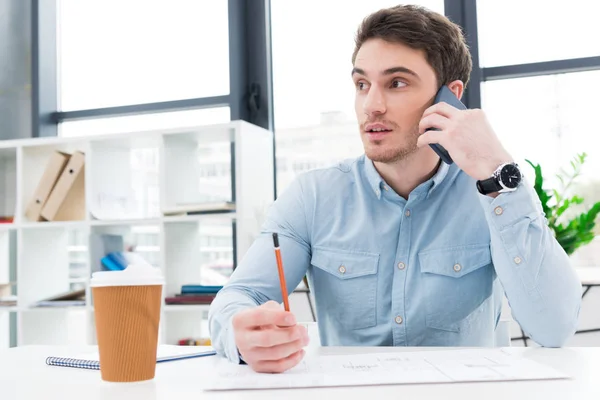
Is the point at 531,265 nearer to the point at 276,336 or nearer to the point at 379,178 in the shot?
the point at 379,178

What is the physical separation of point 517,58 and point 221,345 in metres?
2.49

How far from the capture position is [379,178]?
158 cm

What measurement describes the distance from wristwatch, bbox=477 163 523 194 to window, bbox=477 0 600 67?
6.74 ft

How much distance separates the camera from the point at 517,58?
3.15m

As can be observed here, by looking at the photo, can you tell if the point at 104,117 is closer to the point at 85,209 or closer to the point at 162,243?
the point at 85,209

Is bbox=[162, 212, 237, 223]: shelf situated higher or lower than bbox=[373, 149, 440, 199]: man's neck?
lower

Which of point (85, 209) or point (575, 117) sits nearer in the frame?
point (575, 117)

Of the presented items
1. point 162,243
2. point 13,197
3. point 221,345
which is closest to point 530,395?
point 221,345

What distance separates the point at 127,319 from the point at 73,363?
0.27 metres

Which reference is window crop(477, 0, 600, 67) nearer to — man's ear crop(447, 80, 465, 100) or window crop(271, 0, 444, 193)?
window crop(271, 0, 444, 193)

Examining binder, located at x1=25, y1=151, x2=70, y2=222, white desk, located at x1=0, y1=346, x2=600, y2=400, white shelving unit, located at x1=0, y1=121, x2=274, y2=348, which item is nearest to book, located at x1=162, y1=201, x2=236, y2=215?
white shelving unit, located at x1=0, y1=121, x2=274, y2=348

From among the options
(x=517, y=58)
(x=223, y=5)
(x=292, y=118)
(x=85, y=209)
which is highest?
(x=223, y=5)

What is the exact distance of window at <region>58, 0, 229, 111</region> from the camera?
3.59 m

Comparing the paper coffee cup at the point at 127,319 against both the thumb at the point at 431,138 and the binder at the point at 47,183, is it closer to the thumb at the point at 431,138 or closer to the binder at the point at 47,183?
the thumb at the point at 431,138
